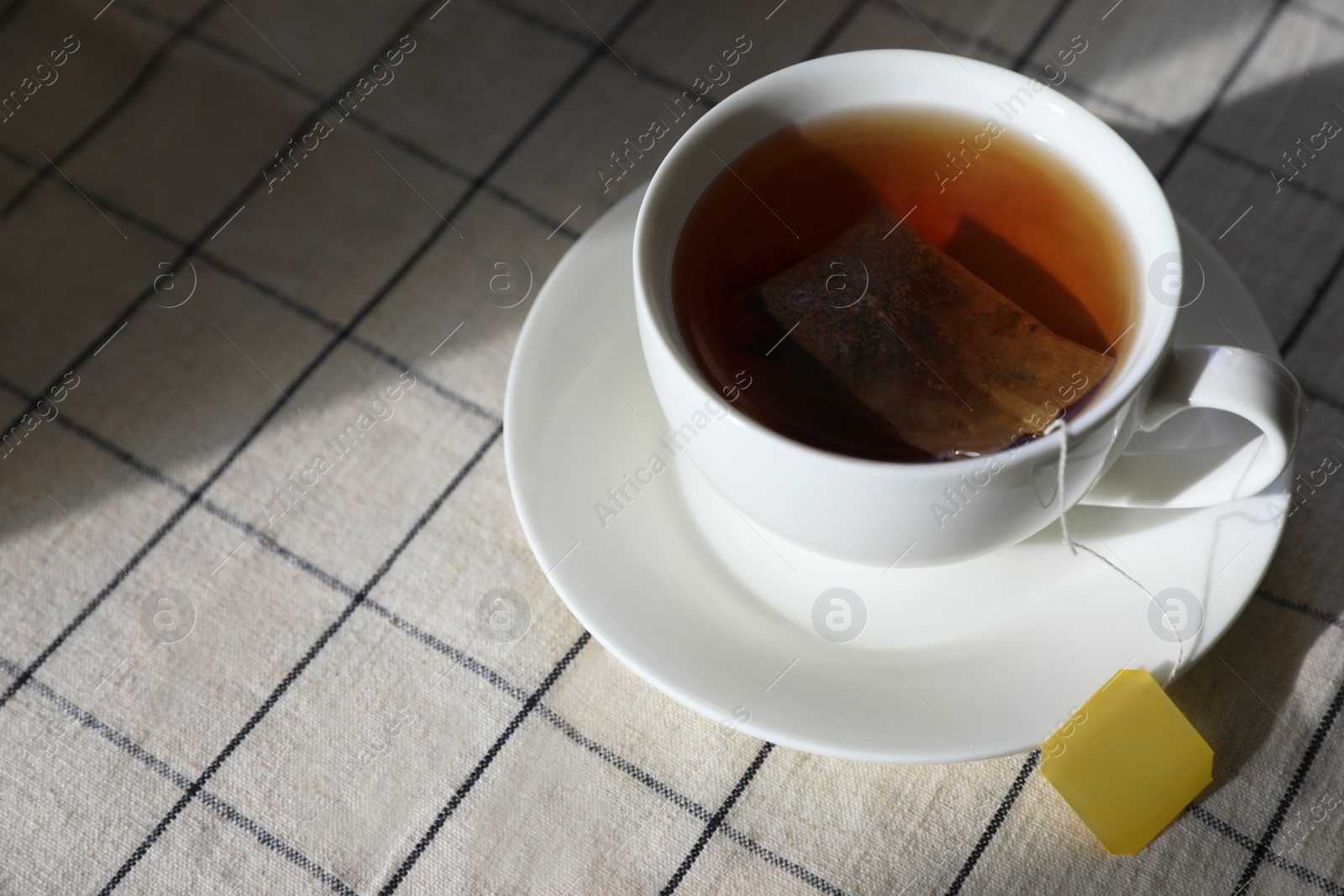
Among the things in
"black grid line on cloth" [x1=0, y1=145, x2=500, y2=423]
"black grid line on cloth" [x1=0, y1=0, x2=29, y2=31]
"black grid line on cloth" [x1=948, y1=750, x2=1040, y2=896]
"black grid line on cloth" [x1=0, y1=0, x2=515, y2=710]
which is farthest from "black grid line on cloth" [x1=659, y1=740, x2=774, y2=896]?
"black grid line on cloth" [x1=0, y1=0, x2=29, y2=31]

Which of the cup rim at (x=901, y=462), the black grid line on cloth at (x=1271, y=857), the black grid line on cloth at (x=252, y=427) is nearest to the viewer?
the cup rim at (x=901, y=462)

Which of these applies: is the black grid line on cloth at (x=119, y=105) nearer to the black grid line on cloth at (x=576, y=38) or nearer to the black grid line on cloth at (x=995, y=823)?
the black grid line on cloth at (x=576, y=38)

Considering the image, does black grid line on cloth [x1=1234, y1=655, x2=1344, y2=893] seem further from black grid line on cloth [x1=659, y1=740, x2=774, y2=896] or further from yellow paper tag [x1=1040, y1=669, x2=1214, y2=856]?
black grid line on cloth [x1=659, y1=740, x2=774, y2=896]

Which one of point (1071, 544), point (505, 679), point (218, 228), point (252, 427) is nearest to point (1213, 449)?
point (1071, 544)

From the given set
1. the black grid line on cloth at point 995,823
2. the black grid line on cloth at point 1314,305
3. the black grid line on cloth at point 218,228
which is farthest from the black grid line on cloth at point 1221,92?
the black grid line on cloth at point 218,228

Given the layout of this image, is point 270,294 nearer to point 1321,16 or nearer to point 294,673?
point 294,673

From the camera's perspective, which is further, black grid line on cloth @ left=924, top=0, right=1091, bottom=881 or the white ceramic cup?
black grid line on cloth @ left=924, top=0, right=1091, bottom=881

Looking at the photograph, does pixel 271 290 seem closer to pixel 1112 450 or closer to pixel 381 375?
pixel 381 375

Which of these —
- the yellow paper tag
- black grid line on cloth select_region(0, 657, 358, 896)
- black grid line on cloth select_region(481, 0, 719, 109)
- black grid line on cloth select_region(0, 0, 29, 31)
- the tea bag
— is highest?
the tea bag
